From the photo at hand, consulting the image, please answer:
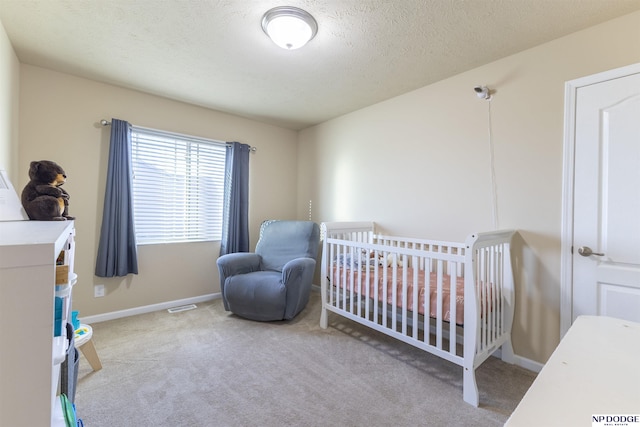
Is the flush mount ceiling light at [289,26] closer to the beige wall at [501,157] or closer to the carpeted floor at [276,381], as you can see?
the beige wall at [501,157]

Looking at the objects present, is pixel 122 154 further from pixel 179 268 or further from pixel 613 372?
pixel 613 372

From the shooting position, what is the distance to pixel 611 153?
1.74 metres

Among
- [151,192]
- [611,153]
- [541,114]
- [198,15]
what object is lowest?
[151,192]

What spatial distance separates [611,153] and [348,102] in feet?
7.17

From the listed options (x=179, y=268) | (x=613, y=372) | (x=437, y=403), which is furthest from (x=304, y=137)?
(x=613, y=372)

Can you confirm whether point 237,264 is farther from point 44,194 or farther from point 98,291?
point 44,194

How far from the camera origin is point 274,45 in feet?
6.71

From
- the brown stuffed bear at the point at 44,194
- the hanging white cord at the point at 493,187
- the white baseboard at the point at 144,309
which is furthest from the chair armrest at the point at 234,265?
the hanging white cord at the point at 493,187

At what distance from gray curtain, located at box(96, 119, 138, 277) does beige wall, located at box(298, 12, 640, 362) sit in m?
2.42

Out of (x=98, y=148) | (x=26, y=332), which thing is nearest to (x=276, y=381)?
(x=26, y=332)

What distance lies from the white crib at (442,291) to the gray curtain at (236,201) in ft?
4.30

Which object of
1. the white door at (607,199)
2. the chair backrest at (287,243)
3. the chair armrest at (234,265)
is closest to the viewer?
the white door at (607,199)

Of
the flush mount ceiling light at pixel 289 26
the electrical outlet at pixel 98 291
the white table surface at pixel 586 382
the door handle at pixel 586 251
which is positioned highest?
the flush mount ceiling light at pixel 289 26

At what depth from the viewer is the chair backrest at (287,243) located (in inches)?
125
